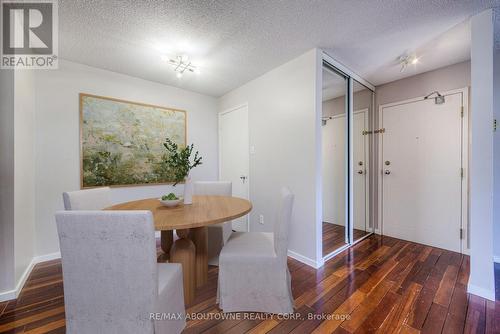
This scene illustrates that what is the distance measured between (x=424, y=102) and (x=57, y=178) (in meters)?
4.75

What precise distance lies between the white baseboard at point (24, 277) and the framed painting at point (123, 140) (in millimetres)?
857

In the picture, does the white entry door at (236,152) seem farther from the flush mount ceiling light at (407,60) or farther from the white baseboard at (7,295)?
the white baseboard at (7,295)

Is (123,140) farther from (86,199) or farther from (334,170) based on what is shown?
(334,170)

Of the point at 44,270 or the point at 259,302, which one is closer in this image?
the point at 259,302

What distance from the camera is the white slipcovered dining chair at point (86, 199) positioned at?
5.12 ft

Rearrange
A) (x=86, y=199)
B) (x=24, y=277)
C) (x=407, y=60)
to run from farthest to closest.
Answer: (x=407, y=60)
(x=24, y=277)
(x=86, y=199)

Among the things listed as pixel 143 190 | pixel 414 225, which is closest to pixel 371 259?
pixel 414 225

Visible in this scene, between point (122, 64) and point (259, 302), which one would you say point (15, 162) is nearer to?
point (122, 64)

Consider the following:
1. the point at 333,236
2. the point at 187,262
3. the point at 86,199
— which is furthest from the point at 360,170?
the point at 86,199

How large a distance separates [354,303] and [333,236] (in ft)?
4.73

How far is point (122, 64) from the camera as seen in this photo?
2.47 meters

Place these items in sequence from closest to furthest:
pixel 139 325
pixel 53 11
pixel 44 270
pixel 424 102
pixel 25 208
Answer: pixel 139 325 → pixel 53 11 → pixel 25 208 → pixel 44 270 → pixel 424 102

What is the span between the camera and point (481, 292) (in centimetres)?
160

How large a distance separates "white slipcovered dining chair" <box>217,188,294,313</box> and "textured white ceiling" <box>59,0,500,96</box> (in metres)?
1.53
